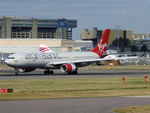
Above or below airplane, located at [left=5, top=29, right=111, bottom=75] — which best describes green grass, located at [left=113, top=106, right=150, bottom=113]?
below

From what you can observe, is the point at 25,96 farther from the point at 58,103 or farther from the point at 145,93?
the point at 145,93

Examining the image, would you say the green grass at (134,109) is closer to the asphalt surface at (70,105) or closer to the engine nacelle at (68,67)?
the asphalt surface at (70,105)

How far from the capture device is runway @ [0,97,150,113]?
1099 inches

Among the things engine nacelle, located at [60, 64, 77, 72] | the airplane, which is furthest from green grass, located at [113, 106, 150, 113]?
engine nacelle, located at [60, 64, 77, 72]

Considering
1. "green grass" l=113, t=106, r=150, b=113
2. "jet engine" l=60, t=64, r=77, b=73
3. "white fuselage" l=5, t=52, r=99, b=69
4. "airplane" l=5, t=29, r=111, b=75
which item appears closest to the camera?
"green grass" l=113, t=106, r=150, b=113

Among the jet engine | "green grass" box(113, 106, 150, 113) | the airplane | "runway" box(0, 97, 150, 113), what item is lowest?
"green grass" box(113, 106, 150, 113)

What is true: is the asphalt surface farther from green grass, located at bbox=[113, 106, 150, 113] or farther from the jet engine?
the jet engine

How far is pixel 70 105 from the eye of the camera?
30.5 metres

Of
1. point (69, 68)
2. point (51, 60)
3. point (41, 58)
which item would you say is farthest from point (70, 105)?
point (51, 60)

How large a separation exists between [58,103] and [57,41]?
505ft

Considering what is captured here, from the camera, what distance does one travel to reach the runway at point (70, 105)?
2791 centimetres

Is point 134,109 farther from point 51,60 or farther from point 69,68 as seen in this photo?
point 51,60

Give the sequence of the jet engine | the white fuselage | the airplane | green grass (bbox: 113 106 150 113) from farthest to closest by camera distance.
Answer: the jet engine → the airplane → the white fuselage → green grass (bbox: 113 106 150 113)

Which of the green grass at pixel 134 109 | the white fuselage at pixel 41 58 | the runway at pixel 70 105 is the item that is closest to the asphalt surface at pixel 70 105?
the runway at pixel 70 105
